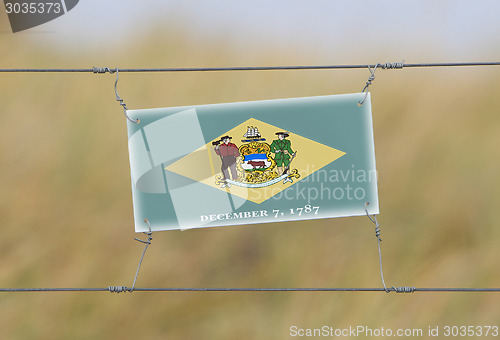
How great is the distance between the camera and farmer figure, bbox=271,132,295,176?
1.51 meters

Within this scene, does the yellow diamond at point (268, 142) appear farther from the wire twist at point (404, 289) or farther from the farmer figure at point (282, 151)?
the wire twist at point (404, 289)

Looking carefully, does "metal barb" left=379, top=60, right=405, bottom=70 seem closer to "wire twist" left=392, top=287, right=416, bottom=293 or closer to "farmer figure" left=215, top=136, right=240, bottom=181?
"farmer figure" left=215, top=136, right=240, bottom=181

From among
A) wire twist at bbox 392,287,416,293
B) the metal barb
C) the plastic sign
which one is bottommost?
wire twist at bbox 392,287,416,293

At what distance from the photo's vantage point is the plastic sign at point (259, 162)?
151 cm

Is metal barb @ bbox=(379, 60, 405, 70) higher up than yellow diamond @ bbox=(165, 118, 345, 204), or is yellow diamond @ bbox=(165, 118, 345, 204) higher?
metal barb @ bbox=(379, 60, 405, 70)

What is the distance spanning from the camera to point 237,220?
4.91 ft

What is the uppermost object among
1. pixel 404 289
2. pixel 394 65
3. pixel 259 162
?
pixel 394 65

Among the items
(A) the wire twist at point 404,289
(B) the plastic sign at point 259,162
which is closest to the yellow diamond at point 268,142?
(B) the plastic sign at point 259,162

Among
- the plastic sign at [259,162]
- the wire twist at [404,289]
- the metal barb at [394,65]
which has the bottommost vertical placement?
the wire twist at [404,289]

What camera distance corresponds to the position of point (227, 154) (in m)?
1.52

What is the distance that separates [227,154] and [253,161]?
0.08 metres

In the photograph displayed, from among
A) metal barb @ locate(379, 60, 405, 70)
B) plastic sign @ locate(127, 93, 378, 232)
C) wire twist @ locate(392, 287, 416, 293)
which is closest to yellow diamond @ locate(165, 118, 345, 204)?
plastic sign @ locate(127, 93, 378, 232)

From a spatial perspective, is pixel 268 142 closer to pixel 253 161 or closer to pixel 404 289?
pixel 253 161

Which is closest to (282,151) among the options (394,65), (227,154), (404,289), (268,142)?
(268,142)
